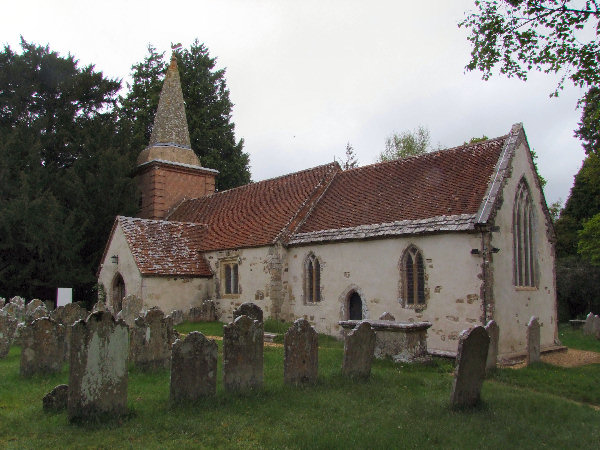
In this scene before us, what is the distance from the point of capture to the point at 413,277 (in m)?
14.8

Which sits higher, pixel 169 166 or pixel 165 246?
pixel 169 166

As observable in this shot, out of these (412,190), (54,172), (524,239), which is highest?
(54,172)

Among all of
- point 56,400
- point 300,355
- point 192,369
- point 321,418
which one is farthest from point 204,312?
point 321,418

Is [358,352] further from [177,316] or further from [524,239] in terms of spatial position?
[177,316]

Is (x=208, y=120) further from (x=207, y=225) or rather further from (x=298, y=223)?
(x=298, y=223)

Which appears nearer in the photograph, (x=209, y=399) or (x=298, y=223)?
(x=209, y=399)

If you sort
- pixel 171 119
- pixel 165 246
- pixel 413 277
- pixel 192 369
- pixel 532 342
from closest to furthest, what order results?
1. pixel 192 369
2. pixel 532 342
3. pixel 413 277
4. pixel 165 246
5. pixel 171 119

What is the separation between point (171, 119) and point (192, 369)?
24575 mm

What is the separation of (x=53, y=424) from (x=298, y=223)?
1345 cm

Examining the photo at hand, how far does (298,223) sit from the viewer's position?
19328 millimetres

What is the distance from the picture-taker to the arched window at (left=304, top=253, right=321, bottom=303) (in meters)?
17.9

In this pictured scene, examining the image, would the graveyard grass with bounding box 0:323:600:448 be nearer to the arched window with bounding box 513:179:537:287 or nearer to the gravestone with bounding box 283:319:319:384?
the gravestone with bounding box 283:319:319:384

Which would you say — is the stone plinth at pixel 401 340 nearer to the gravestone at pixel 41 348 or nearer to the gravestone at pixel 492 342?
the gravestone at pixel 492 342

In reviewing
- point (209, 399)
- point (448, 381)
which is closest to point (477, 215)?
point (448, 381)
